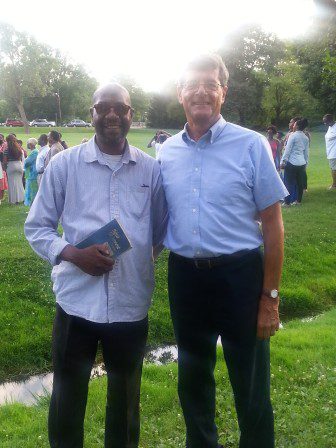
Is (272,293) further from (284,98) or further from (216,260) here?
(284,98)

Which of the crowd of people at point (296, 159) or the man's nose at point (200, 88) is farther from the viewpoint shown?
the crowd of people at point (296, 159)

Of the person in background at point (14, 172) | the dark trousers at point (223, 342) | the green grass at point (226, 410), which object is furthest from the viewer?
the person in background at point (14, 172)

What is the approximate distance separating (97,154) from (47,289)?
4.59m

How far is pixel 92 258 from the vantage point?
2869 millimetres

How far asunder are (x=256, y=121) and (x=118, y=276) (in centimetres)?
5634

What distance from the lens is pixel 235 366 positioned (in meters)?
3.23

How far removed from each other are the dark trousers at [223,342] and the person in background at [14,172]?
1215 cm

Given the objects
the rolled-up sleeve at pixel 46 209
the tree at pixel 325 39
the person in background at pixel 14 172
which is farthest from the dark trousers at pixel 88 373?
the person in background at pixel 14 172

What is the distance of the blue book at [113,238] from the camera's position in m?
2.86

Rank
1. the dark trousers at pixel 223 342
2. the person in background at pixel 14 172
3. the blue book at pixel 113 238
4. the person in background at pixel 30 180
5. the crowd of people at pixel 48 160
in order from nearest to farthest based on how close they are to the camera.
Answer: the blue book at pixel 113 238 → the dark trousers at pixel 223 342 → the crowd of people at pixel 48 160 → the person in background at pixel 30 180 → the person in background at pixel 14 172

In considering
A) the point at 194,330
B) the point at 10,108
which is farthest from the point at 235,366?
the point at 10,108

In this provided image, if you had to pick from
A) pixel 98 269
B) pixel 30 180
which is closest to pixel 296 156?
pixel 30 180

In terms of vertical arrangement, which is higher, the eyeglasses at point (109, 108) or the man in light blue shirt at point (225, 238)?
the eyeglasses at point (109, 108)

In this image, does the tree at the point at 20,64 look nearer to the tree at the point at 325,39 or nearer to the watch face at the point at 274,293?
the tree at the point at 325,39
